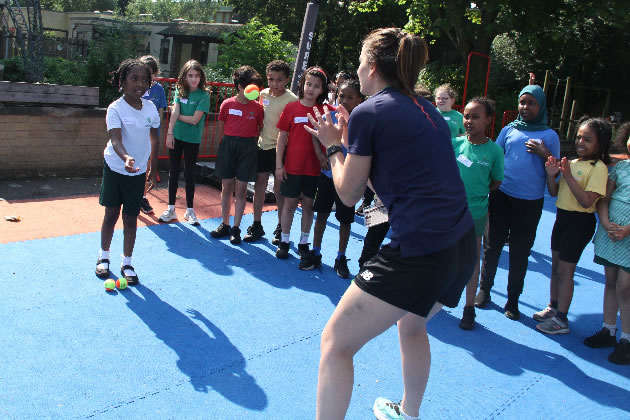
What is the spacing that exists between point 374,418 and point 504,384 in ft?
3.58

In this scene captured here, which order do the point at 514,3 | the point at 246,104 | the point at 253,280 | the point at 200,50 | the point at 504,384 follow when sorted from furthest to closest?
the point at 200,50
the point at 514,3
the point at 246,104
the point at 253,280
the point at 504,384

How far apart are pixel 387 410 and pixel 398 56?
186cm

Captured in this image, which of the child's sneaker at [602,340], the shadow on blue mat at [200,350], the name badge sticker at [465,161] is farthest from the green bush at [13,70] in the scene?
the child's sneaker at [602,340]

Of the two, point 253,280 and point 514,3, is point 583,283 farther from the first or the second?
point 514,3

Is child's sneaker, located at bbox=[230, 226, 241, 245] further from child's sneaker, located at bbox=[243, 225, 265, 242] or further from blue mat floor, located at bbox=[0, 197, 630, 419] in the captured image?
blue mat floor, located at bbox=[0, 197, 630, 419]

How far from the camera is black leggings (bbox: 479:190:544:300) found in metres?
4.79

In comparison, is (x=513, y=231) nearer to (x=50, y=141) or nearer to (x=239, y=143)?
(x=239, y=143)

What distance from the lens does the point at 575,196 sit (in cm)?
446

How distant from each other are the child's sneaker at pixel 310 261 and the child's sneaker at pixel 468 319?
5.17ft

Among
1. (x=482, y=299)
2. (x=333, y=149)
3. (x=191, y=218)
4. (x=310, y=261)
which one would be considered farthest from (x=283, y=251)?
(x=333, y=149)

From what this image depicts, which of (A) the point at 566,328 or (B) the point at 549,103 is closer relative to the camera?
(A) the point at 566,328

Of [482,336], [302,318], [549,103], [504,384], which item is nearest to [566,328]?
[482,336]

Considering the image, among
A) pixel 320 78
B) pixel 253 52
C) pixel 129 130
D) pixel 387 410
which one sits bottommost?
pixel 387 410

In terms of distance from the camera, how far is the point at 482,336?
4.59m
